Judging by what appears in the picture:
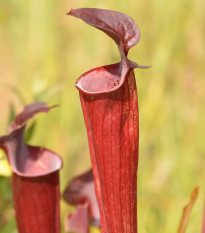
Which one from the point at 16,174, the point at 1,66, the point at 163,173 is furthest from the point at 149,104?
the point at 16,174

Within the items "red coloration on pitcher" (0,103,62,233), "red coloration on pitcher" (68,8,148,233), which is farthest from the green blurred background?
"red coloration on pitcher" (68,8,148,233)

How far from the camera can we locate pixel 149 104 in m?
2.69

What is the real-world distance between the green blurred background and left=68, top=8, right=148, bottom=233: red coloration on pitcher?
4.77 feet

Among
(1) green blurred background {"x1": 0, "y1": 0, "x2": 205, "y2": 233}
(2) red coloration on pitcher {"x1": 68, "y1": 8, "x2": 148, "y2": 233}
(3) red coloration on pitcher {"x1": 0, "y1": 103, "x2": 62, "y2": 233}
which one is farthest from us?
(1) green blurred background {"x1": 0, "y1": 0, "x2": 205, "y2": 233}

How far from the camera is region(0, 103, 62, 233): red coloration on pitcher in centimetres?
94

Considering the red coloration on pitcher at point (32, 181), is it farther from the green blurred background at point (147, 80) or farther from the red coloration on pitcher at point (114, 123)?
the green blurred background at point (147, 80)

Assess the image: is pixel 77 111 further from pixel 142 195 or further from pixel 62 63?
pixel 142 195

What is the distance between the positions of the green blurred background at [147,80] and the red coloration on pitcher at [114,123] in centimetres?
145

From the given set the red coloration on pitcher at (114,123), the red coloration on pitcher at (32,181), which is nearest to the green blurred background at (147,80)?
the red coloration on pitcher at (32,181)

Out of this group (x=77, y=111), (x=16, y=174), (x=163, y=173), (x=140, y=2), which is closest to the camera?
(x=16, y=174)

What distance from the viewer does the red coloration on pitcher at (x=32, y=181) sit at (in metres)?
0.94

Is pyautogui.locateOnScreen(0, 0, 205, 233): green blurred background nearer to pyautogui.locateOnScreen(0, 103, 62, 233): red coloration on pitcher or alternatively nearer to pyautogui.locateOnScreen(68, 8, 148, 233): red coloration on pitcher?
pyautogui.locateOnScreen(0, 103, 62, 233): red coloration on pitcher

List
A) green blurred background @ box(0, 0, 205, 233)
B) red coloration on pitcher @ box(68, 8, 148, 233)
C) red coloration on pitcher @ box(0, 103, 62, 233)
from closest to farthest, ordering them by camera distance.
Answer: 1. red coloration on pitcher @ box(68, 8, 148, 233)
2. red coloration on pitcher @ box(0, 103, 62, 233)
3. green blurred background @ box(0, 0, 205, 233)

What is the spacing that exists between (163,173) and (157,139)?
221 mm
